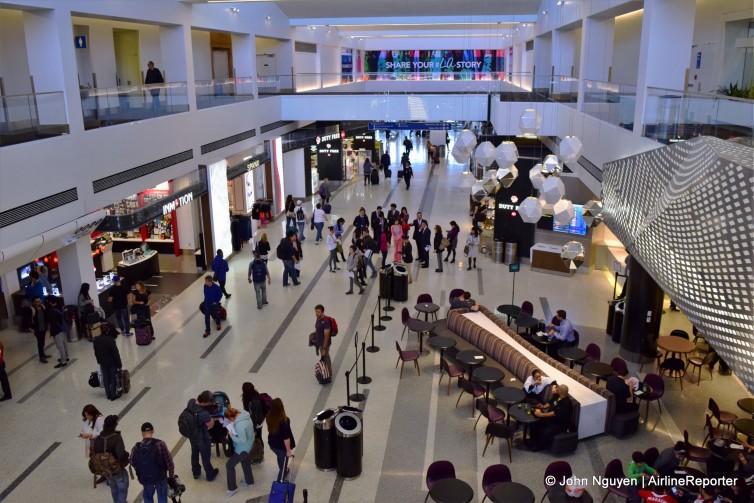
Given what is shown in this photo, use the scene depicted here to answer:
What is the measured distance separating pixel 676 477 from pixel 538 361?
3091 millimetres

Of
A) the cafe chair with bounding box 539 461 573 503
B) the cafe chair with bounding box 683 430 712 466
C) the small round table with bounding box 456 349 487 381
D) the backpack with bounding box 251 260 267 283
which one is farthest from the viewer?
the backpack with bounding box 251 260 267 283

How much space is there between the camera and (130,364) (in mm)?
10945

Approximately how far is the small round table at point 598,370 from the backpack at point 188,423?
18.5ft

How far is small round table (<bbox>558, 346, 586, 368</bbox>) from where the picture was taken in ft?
32.6

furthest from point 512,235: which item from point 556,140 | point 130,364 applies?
point 130,364

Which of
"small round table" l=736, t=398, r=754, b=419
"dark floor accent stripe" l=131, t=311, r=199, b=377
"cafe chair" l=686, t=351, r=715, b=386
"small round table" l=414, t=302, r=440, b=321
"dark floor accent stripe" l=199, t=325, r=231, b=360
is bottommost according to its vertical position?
"dark floor accent stripe" l=131, t=311, r=199, b=377

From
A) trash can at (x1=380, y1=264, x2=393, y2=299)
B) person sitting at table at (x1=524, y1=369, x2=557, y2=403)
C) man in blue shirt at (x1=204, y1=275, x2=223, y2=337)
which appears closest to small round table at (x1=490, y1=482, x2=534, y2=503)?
person sitting at table at (x1=524, y1=369, x2=557, y2=403)

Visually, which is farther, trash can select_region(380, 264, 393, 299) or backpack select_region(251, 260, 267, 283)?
trash can select_region(380, 264, 393, 299)

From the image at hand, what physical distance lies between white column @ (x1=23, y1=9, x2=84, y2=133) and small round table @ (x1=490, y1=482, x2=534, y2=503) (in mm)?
8686

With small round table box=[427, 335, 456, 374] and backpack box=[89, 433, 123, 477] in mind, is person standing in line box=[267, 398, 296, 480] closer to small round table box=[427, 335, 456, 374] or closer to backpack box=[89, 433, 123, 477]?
backpack box=[89, 433, 123, 477]

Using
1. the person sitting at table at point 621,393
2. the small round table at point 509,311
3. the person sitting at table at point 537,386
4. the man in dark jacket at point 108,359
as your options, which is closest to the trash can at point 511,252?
the small round table at point 509,311

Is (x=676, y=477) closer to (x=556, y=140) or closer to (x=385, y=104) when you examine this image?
(x=556, y=140)

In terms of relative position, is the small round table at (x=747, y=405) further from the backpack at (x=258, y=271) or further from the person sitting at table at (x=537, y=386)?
the backpack at (x=258, y=271)

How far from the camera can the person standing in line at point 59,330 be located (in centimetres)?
1059
